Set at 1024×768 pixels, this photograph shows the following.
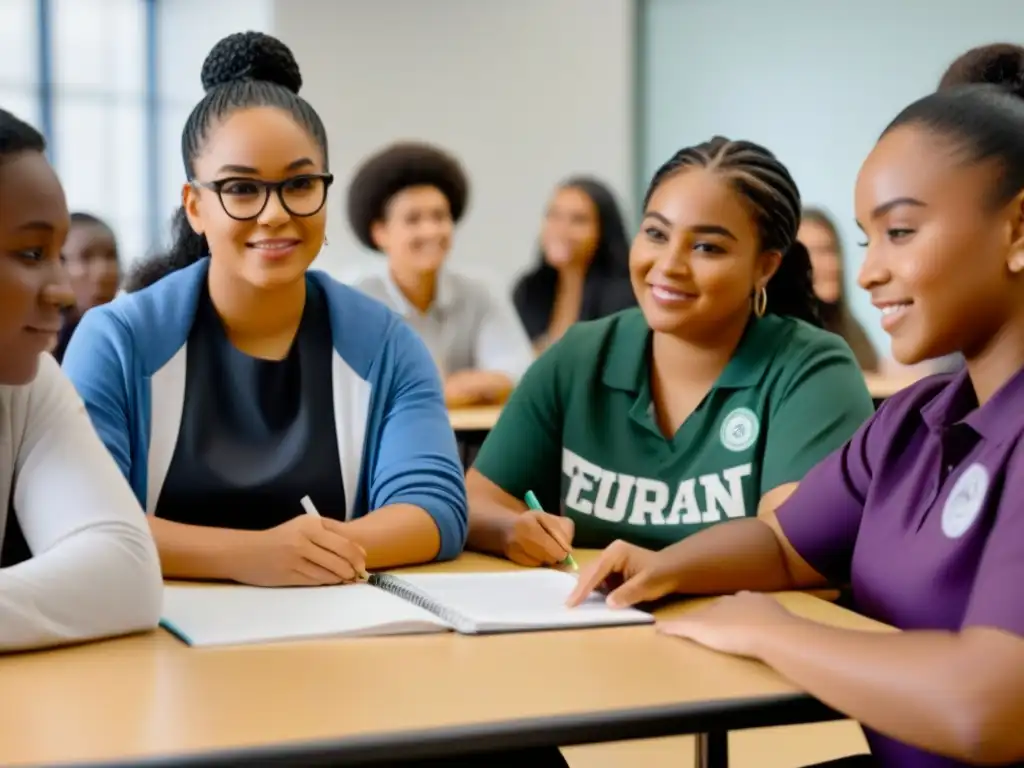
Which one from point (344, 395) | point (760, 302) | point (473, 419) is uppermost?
point (760, 302)

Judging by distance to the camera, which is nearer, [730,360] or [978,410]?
[978,410]

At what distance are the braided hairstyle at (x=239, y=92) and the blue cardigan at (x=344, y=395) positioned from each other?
0.18m

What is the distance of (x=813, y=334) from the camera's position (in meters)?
2.18

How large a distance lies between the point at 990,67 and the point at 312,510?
1179 mm

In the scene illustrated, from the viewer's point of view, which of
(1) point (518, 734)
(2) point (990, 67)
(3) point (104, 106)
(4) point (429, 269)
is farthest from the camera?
(3) point (104, 106)

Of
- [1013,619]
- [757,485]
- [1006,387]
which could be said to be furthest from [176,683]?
[757,485]

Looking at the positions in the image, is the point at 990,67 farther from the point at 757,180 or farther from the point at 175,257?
the point at 175,257

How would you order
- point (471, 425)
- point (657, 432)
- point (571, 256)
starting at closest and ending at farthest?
point (657, 432)
point (471, 425)
point (571, 256)

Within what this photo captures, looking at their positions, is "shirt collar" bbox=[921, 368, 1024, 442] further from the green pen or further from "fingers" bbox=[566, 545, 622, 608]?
the green pen

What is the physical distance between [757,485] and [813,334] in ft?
0.93

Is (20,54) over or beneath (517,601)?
over

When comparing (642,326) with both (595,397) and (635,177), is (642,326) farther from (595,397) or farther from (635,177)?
(635,177)

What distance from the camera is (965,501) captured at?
1.34 meters

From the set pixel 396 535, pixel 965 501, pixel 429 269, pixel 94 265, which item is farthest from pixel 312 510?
pixel 429 269
